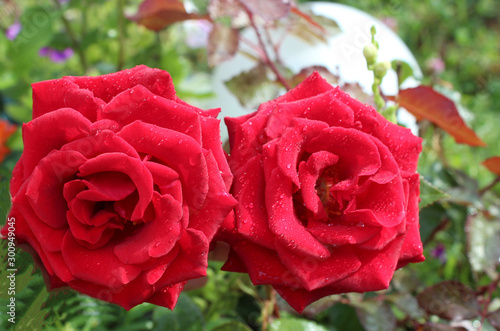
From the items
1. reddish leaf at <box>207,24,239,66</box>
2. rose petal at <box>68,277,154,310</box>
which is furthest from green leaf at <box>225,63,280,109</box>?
rose petal at <box>68,277,154,310</box>

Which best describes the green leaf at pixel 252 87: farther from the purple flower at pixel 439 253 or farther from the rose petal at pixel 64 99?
the purple flower at pixel 439 253

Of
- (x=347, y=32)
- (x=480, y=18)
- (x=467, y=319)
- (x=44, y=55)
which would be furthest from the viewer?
(x=480, y=18)

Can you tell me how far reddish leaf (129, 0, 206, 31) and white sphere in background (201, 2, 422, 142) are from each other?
5.5 inches

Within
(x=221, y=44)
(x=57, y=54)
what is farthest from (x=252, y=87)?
(x=57, y=54)

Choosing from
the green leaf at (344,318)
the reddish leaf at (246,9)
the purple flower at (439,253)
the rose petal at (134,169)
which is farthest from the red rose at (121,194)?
the purple flower at (439,253)

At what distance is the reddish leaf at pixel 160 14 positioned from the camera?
0.68 metres

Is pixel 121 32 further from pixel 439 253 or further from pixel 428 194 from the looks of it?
pixel 439 253

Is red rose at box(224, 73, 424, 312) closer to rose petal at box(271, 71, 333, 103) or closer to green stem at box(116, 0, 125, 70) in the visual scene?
rose petal at box(271, 71, 333, 103)

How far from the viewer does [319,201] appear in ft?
1.12

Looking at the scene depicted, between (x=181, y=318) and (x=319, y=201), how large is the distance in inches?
13.8

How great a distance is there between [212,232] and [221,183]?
0.03m

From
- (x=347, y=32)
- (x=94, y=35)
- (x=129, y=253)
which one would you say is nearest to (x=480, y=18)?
(x=347, y=32)

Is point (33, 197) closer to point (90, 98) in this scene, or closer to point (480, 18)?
point (90, 98)

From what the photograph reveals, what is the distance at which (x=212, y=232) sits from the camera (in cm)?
31
